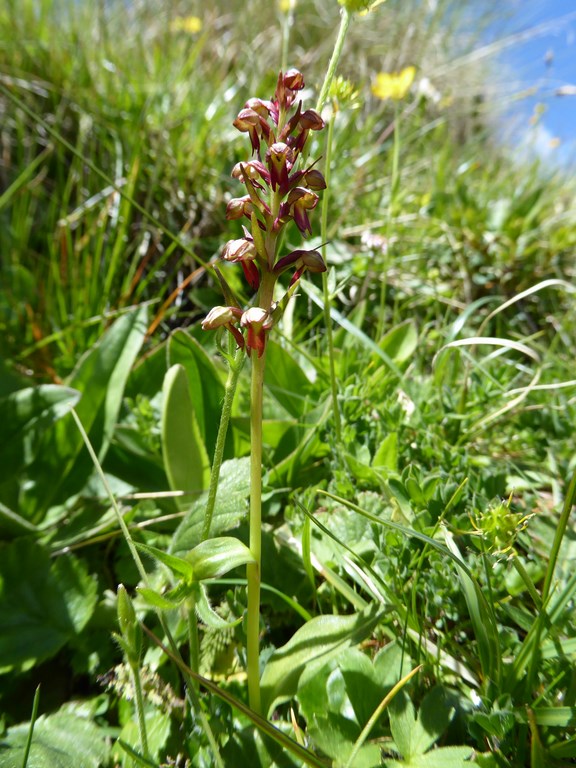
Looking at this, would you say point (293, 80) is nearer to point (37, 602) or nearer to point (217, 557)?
point (217, 557)

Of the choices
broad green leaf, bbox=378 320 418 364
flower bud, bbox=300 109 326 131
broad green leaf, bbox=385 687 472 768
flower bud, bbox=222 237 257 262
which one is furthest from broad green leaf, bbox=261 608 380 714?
broad green leaf, bbox=378 320 418 364

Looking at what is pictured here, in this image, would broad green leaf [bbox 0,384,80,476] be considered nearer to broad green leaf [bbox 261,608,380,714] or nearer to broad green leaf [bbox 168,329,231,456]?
broad green leaf [bbox 168,329,231,456]

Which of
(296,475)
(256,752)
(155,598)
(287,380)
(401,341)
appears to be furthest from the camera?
(401,341)

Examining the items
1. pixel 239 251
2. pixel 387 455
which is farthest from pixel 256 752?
pixel 239 251

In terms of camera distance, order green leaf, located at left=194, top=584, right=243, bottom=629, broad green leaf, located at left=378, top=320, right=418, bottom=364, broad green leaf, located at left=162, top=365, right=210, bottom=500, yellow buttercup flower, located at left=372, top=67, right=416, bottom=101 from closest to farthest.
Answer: green leaf, located at left=194, top=584, right=243, bottom=629 → broad green leaf, located at left=162, top=365, right=210, bottom=500 → broad green leaf, located at left=378, top=320, right=418, bottom=364 → yellow buttercup flower, located at left=372, top=67, right=416, bottom=101

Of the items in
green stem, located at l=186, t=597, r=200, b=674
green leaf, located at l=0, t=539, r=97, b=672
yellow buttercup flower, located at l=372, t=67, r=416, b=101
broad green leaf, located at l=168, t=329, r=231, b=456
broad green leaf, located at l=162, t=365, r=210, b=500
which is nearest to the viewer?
green stem, located at l=186, t=597, r=200, b=674

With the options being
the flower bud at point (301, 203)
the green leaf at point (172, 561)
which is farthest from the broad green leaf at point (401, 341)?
the green leaf at point (172, 561)

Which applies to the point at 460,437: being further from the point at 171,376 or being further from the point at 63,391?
the point at 63,391
